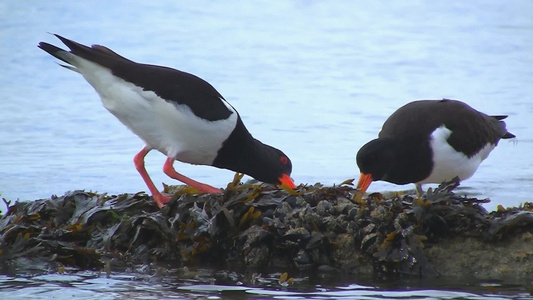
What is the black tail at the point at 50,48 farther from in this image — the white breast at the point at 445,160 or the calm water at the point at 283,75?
the white breast at the point at 445,160

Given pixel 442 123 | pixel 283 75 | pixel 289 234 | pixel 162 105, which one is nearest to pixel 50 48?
pixel 162 105

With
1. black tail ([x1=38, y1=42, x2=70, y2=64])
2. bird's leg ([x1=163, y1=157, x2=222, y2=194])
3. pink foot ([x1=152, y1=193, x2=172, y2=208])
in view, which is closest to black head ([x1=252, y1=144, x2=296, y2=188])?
bird's leg ([x1=163, y1=157, x2=222, y2=194])

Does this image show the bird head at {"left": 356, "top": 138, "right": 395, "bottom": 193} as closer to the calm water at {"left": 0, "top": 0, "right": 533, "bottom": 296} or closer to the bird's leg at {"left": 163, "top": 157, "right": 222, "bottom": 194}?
the bird's leg at {"left": 163, "top": 157, "right": 222, "bottom": 194}

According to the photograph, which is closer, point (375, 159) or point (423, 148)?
point (375, 159)

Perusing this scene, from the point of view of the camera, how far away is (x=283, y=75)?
47.5 feet

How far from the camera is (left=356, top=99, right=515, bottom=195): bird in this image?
781 centimetres

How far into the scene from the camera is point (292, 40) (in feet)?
54.6

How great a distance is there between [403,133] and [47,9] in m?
11.0

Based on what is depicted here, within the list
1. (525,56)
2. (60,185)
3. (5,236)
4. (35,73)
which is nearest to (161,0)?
(35,73)

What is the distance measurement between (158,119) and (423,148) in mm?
2257

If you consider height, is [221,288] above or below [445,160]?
below

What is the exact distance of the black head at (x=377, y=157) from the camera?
7758mm

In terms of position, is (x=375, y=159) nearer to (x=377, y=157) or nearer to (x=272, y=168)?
(x=377, y=157)

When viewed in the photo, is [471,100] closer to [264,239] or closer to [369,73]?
[369,73]
